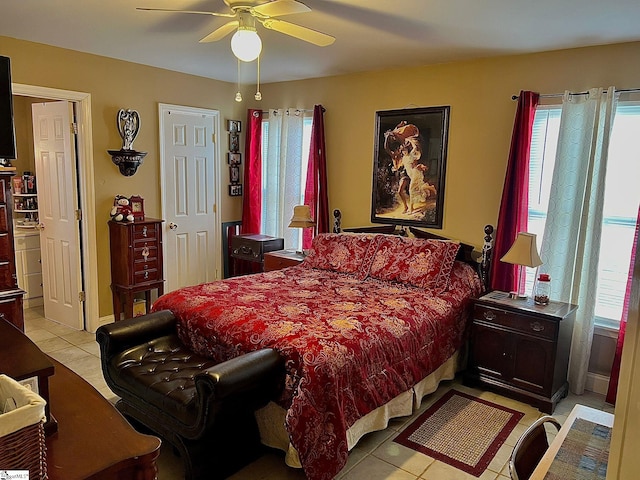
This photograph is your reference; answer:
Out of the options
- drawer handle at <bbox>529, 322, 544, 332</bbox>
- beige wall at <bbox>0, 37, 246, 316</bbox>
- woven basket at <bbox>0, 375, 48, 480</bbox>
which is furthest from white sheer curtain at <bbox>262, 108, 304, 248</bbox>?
woven basket at <bbox>0, 375, 48, 480</bbox>

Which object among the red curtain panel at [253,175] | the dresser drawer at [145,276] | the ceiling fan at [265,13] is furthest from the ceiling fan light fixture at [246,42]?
the red curtain panel at [253,175]

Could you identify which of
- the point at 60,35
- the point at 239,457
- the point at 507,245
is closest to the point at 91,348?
the point at 239,457

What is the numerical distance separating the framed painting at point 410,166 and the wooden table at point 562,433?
254cm

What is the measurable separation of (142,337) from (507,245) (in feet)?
8.99

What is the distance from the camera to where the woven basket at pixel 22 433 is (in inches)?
33.8

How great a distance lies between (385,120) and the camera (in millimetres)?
4344

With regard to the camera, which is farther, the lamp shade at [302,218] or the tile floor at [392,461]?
the lamp shade at [302,218]

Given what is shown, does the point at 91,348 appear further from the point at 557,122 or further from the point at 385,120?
the point at 557,122

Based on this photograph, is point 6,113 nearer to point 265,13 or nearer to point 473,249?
point 265,13

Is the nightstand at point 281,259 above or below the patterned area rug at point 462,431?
above

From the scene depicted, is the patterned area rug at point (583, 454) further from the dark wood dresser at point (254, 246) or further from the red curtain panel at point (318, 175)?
the dark wood dresser at point (254, 246)

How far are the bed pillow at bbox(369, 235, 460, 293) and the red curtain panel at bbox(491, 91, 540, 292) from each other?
0.37m

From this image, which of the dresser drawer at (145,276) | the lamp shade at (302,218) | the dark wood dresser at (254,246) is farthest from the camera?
the dark wood dresser at (254,246)

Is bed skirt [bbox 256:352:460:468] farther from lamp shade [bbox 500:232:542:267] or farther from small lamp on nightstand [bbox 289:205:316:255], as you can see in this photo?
small lamp on nightstand [bbox 289:205:316:255]
